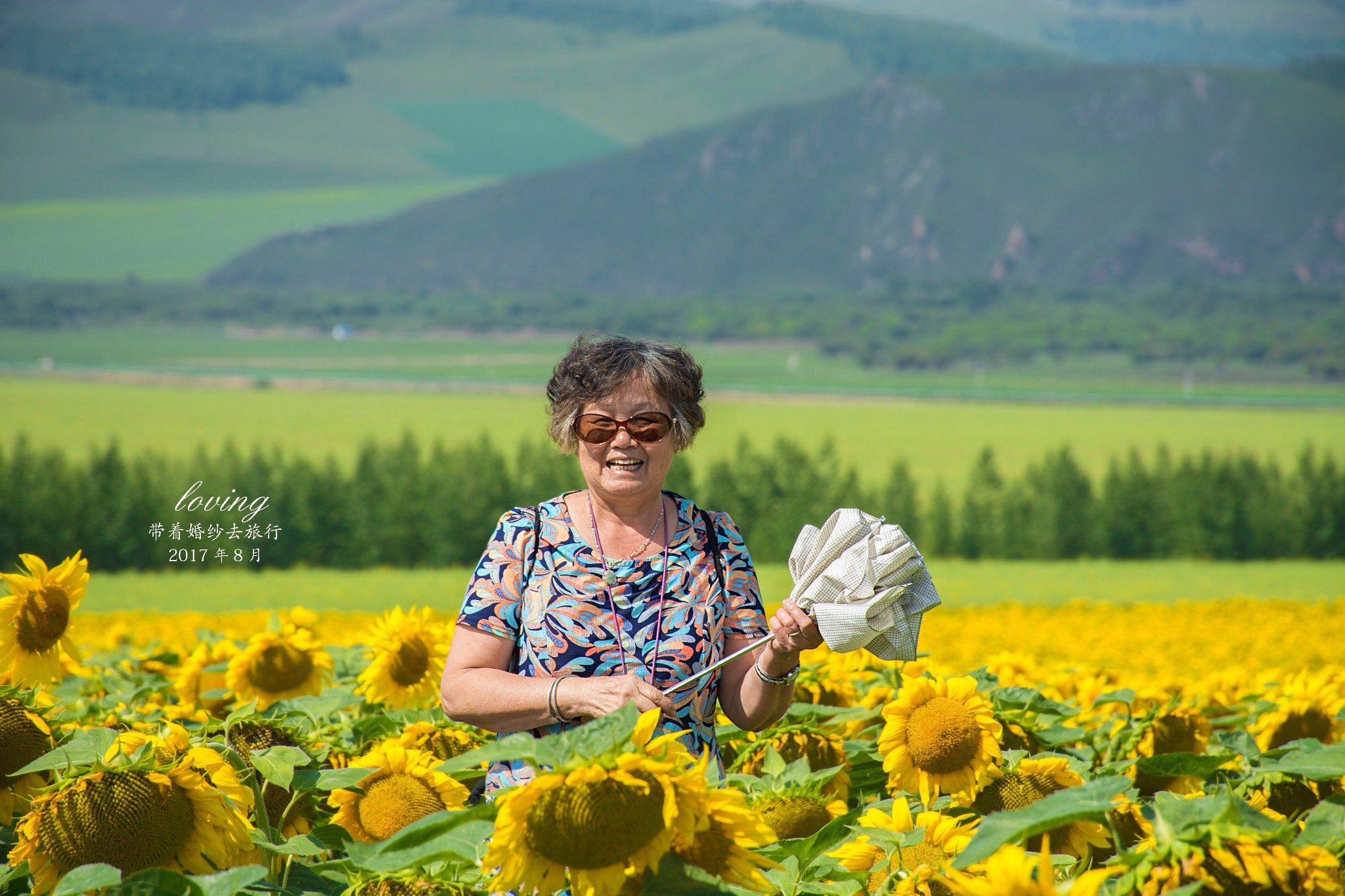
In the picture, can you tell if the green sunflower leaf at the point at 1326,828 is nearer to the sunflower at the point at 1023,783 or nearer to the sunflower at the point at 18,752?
the sunflower at the point at 1023,783

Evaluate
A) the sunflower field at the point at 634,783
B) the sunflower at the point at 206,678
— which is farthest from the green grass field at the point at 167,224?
the sunflower field at the point at 634,783

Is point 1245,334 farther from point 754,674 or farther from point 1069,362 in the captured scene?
point 754,674

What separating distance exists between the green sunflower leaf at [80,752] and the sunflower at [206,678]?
1281 mm

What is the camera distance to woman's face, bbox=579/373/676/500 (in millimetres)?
2264

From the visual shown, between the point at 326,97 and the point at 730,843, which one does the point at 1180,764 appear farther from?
the point at 326,97

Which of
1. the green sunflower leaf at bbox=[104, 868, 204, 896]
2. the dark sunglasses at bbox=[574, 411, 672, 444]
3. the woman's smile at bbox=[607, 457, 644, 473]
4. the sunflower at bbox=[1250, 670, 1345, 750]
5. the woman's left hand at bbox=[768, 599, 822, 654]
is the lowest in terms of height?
the sunflower at bbox=[1250, 670, 1345, 750]

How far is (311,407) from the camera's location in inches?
1638

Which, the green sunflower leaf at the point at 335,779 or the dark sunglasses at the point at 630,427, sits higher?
the dark sunglasses at the point at 630,427

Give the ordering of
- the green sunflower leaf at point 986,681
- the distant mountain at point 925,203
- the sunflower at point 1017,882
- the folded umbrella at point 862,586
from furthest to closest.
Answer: the distant mountain at point 925,203 → the green sunflower leaf at point 986,681 → the folded umbrella at point 862,586 → the sunflower at point 1017,882

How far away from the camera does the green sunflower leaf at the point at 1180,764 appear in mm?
1907

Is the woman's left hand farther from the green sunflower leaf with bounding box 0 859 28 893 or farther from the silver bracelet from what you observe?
the green sunflower leaf with bounding box 0 859 28 893

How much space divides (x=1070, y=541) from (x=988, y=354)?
65.8 m

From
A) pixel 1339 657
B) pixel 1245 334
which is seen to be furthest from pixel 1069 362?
pixel 1339 657

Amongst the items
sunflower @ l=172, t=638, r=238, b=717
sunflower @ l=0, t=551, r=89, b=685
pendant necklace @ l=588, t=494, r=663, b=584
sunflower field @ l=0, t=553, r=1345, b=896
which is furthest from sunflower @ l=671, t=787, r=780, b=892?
sunflower @ l=172, t=638, r=238, b=717
